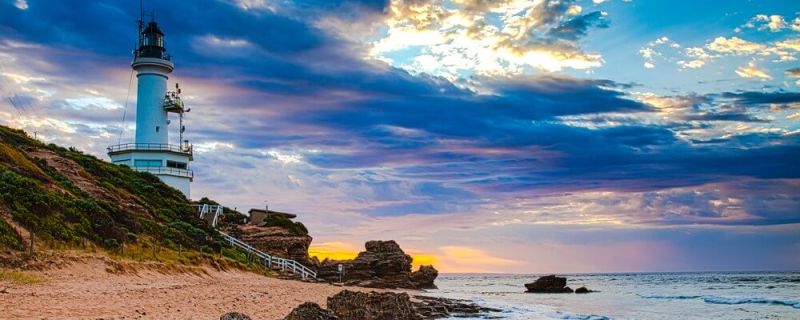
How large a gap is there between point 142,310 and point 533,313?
18.5 metres

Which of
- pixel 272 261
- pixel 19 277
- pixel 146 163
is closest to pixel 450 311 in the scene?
pixel 19 277

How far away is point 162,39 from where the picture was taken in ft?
181

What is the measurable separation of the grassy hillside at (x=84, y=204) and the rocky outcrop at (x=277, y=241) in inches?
149

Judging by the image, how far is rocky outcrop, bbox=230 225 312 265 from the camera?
4575cm

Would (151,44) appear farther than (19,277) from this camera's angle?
Yes

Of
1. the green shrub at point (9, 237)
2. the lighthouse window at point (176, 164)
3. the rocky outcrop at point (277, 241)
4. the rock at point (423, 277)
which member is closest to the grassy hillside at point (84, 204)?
the green shrub at point (9, 237)

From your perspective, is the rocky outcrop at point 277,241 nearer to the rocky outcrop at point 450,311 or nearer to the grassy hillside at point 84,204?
the grassy hillside at point 84,204

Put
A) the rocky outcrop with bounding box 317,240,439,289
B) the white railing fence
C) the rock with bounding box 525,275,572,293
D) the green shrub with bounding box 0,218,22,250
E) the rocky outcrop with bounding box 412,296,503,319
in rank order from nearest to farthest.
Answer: the green shrub with bounding box 0,218,22,250
the rocky outcrop with bounding box 412,296,503,319
the white railing fence
the rocky outcrop with bounding box 317,240,439,289
the rock with bounding box 525,275,572,293

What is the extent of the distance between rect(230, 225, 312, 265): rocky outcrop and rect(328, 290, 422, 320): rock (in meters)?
28.8

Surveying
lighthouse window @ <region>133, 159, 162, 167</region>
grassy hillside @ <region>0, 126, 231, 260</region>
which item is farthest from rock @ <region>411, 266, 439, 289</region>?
lighthouse window @ <region>133, 159, 162, 167</region>

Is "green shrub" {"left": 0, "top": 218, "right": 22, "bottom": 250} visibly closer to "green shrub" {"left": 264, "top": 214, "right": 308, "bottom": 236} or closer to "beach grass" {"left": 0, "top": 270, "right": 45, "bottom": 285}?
"beach grass" {"left": 0, "top": 270, "right": 45, "bottom": 285}

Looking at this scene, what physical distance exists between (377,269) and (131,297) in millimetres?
31718

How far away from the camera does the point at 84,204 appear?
29625mm

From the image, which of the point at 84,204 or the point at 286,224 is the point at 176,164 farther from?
the point at 84,204
